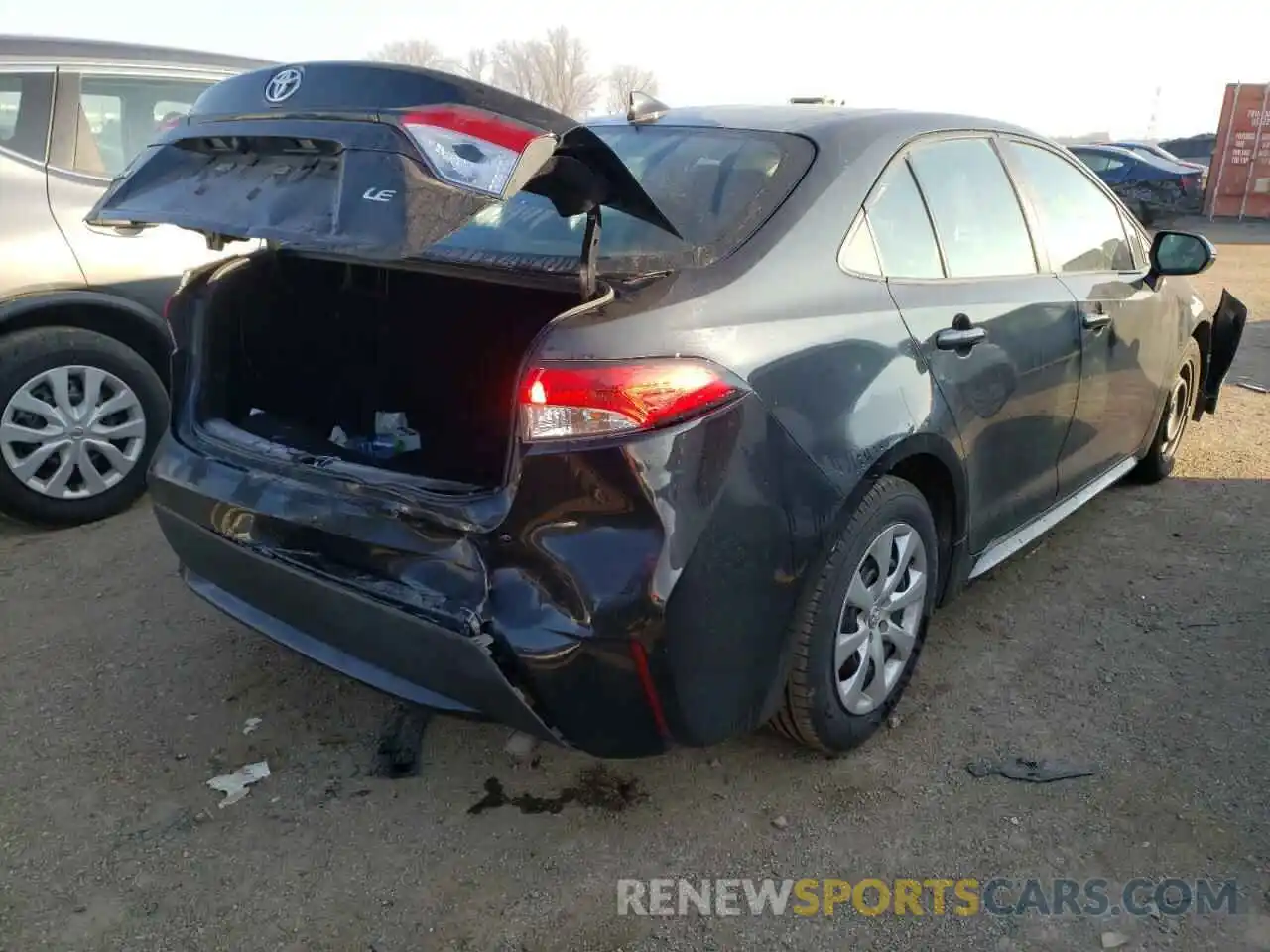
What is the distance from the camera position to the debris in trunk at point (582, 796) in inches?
98.5

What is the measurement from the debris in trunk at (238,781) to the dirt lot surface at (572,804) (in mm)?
26

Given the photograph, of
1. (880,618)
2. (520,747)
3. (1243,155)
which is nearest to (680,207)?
(880,618)

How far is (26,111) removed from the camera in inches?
159

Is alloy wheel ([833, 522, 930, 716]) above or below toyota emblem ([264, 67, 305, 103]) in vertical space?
below

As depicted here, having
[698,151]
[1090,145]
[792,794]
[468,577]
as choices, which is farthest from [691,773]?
[1090,145]

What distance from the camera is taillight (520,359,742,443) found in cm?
192

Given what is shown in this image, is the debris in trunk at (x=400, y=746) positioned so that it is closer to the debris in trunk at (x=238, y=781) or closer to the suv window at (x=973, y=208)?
the debris in trunk at (x=238, y=781)

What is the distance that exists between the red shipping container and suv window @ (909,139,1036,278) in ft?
72.0

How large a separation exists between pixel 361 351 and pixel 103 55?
2.35 meters

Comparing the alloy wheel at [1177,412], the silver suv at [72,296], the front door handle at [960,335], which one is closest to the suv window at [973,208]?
the front door handle at [960,335]

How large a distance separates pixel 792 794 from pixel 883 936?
482 millimetres

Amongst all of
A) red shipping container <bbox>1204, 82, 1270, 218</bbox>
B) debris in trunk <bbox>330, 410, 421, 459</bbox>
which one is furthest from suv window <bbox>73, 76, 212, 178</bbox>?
red shipping container <bbox>1204, 82, 1270, 218</bbox>

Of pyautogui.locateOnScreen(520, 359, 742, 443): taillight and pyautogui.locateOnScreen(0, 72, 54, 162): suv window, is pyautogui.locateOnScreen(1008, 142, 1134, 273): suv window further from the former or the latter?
pyautogui.locateOnScreen(0, 72, 54, 162): suv window

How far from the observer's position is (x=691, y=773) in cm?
263
